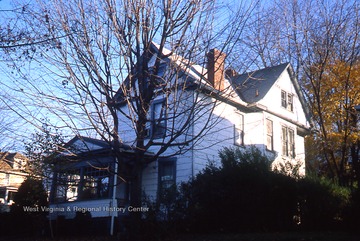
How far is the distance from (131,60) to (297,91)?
50.3 ft

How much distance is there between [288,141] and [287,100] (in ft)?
7.49

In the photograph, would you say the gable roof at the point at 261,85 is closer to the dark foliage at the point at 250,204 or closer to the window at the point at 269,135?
the window at the point at 269,135

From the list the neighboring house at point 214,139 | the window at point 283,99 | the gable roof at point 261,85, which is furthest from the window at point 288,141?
the gable roof at point 261,85

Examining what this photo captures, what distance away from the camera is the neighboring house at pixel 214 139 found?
1541 cm

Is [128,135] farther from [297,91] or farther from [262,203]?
[297,91]

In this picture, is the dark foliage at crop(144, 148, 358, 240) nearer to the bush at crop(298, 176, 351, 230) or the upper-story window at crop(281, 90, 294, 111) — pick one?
the bush at crop(298, 176, 351, 230)

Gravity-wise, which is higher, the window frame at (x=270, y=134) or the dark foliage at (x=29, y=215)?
the window frame at (x=270, y=134)

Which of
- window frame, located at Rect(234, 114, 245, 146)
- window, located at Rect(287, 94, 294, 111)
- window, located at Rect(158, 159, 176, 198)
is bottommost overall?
window, located at Rect(158, 159, 176, 198)

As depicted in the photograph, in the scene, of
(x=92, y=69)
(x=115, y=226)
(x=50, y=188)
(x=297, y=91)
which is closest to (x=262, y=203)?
(x=115, y=226)

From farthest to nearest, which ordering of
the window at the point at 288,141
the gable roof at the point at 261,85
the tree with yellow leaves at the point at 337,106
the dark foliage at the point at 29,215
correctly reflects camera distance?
the tree with yellow leaves at the point at 337,106 < the window at the point at 288,141 < the gable roof at the point at 261,85 < the dark foliage at the point at 29,215

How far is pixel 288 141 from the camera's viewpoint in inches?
859

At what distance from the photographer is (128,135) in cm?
1795

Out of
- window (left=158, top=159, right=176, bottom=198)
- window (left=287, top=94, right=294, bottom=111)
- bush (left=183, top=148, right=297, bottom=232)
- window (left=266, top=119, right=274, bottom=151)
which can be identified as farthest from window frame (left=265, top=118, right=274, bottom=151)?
bush (left=183, top=148, right=297, bottom=232)

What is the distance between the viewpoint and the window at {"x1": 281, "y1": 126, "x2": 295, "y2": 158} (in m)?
21.6
